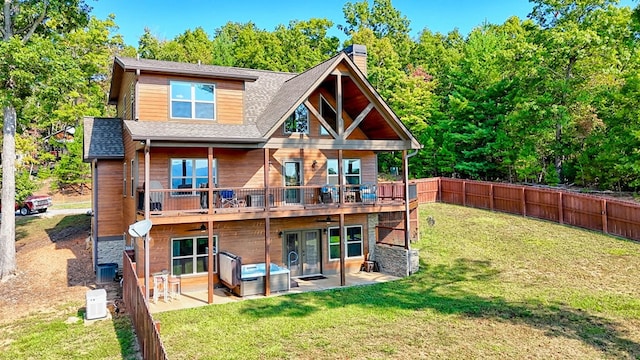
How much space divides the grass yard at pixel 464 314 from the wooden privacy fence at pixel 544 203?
100 centimetres

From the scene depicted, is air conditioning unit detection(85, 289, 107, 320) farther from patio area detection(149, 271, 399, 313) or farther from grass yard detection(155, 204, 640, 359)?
grass yard detection(155, 204, 640, 359)

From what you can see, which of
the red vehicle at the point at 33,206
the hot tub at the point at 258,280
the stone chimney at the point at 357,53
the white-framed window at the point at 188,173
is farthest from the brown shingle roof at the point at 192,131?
the red vehicle at the point at 33,206

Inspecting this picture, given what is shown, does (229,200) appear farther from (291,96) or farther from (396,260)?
(396,260)

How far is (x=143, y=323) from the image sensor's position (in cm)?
870

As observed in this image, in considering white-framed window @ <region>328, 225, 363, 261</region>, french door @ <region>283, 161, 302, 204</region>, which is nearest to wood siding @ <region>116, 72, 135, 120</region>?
french door @ <region>283, 161, 302, 204</region>

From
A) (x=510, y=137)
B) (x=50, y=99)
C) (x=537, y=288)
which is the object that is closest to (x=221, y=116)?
(x=50, y=99)

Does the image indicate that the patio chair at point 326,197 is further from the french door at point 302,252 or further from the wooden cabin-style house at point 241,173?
the french door at point 302,252

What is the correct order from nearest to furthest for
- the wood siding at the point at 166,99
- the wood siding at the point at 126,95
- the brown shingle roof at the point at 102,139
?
the wood siding at the point at 166,99 → the wood siding at the point at 126,95 → the brown shingle roof at the point at 102,139

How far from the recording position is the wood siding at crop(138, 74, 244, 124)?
14.4 meters

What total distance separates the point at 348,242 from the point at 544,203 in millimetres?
10571

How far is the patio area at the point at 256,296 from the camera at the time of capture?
1298 centimetres

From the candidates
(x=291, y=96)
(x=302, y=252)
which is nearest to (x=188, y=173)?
(x=291, y=96)

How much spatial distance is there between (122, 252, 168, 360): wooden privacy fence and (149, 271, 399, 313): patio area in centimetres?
135

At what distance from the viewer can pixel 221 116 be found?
1551 cm
